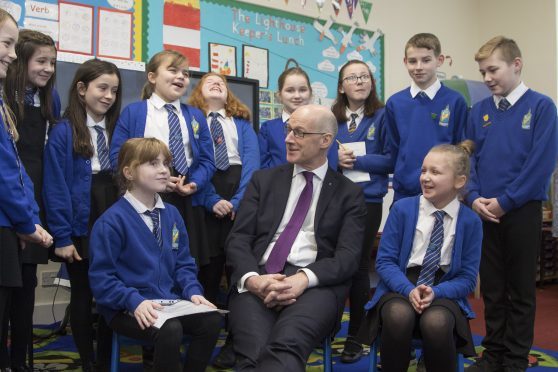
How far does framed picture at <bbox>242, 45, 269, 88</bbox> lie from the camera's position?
455cm

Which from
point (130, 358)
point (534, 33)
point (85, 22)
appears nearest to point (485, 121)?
point (130, 358)

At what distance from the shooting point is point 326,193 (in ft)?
7.48

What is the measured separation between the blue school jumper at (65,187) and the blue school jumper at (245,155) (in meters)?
0.61

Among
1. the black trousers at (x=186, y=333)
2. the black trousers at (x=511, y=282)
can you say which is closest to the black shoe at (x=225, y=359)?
the black trousers at (x=186, y=333)

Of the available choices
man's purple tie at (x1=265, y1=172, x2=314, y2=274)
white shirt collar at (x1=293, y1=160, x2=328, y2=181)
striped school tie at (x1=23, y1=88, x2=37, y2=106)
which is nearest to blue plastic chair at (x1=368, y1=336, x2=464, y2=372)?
man's purple tie at (x1=265, y1=172, x2=314, y2=274)

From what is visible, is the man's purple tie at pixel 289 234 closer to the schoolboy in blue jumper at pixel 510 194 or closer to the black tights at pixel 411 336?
the black tights at pixel 411 336

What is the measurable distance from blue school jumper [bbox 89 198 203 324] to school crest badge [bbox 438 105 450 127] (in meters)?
1.30

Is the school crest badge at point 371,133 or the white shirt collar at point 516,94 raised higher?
the white shirt collar at point 516,94

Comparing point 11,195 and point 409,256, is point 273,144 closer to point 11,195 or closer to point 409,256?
point 409,256

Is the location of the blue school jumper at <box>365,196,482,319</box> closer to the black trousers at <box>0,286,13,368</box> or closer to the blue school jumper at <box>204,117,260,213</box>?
the blue school jumper at <box>204,117,260,213</box>

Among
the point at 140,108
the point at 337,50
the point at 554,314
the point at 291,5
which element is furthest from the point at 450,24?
the point at 140,108

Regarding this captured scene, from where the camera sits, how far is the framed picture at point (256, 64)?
4555 millimetres

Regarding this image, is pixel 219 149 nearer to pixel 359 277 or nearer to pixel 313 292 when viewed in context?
pixel 359 277

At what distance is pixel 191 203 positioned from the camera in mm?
2756
